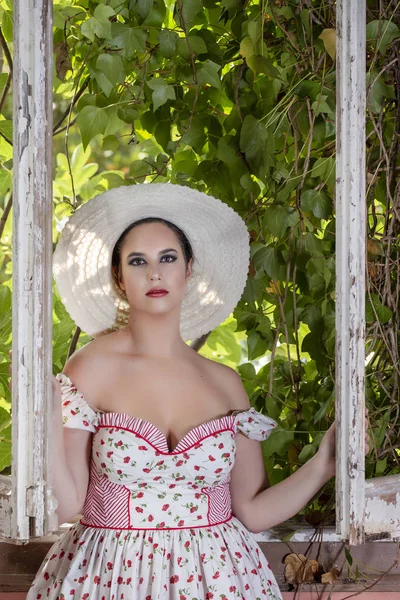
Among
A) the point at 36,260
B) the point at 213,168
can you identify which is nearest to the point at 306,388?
the point at 213,168

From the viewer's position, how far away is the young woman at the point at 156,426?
1.61 meters

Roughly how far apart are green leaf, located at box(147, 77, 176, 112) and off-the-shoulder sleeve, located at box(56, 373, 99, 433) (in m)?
0.67

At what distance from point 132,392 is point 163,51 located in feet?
2.49

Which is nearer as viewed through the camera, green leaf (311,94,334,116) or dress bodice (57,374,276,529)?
dress bodice (57,374,276,529)

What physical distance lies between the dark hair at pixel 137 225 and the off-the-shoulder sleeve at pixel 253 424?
0.32m

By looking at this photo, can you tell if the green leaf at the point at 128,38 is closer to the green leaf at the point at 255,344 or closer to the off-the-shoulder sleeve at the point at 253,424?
the green leaf at the point at 255,344

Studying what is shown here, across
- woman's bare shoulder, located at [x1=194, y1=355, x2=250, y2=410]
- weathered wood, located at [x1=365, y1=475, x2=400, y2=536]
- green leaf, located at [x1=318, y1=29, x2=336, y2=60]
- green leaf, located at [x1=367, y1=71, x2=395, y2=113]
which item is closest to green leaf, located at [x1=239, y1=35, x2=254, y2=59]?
green leaf, located at [x1=318, y1=29, x2=336, y2=60]

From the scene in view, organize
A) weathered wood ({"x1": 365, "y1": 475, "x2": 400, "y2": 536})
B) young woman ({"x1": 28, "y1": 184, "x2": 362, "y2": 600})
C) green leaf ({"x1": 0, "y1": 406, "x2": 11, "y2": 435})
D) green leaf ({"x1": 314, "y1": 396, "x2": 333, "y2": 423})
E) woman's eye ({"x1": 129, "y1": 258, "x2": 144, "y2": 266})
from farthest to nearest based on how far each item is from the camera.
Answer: green leaf ({"x1": 314, "y1": 396, "x2": 333, "y2": 423})
green leaf ({"x1": 0, "y1": 406, "x2": 11, "y2": 435})
woman's eye ({"x1": 129, "y1": 258, "x2": 144, "y2": 266})
young woman ({"x1": 28, "y1": 184, "x2": 362, "y2": 600})
weathered wood ({"x1": 365, "y1": 475, "x2": 400, "y2": 536})

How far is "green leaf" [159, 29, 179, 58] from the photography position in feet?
6.43

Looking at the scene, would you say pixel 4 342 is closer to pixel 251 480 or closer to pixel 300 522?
pixel 251 480

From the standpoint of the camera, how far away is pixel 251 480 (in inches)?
71.6

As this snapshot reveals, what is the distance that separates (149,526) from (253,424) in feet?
0.99

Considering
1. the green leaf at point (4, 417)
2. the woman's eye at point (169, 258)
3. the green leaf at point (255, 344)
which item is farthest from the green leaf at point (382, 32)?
the green leaf at point (4, 417)

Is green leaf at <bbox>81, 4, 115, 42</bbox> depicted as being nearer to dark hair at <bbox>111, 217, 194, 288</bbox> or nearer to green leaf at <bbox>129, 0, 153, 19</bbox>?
green leaf at <bbox>129, 0, 153, 19</bbox>
